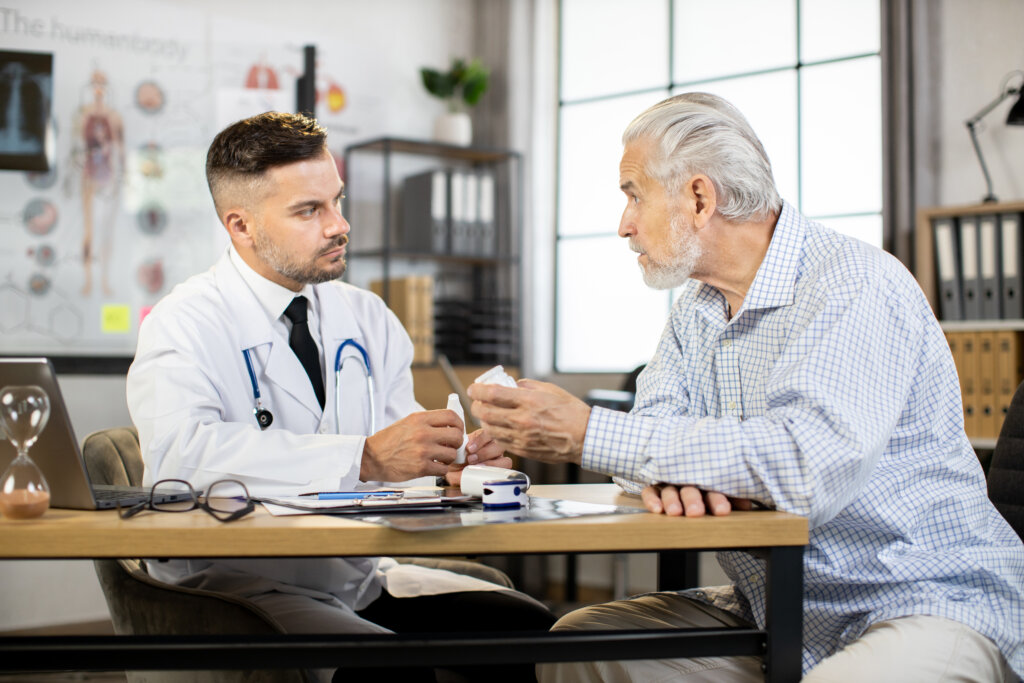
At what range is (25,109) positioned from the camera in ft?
11.6

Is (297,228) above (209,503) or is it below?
above

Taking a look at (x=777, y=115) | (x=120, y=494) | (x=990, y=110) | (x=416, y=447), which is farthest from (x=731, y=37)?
(x=120, y=494)

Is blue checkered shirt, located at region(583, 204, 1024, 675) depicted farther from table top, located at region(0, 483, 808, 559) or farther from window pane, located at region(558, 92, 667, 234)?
window pane, located at region(558, 92, 667, 234)

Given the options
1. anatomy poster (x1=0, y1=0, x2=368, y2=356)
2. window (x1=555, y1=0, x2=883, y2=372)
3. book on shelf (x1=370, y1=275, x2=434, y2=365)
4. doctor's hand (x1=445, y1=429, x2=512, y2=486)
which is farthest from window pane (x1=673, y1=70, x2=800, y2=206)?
doctor's hand (x1=445, y1=429, x2=512, y2=486)

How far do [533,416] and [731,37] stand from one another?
11.8 feet

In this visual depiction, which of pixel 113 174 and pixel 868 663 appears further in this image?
pixel 113 174

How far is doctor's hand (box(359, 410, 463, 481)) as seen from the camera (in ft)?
5.19

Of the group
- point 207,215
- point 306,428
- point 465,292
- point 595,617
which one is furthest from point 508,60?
point 595,617

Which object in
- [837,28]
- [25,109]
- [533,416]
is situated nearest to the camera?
[533,416]

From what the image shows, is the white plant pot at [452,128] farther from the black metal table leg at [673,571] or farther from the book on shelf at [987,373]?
the black metal table leg at [673,571]

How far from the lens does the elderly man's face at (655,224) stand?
1.68 meters

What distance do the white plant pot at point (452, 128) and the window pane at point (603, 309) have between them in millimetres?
742

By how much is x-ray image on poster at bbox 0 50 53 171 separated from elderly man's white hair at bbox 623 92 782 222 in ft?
9.05

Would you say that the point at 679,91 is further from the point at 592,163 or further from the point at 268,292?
the point at 268,292
